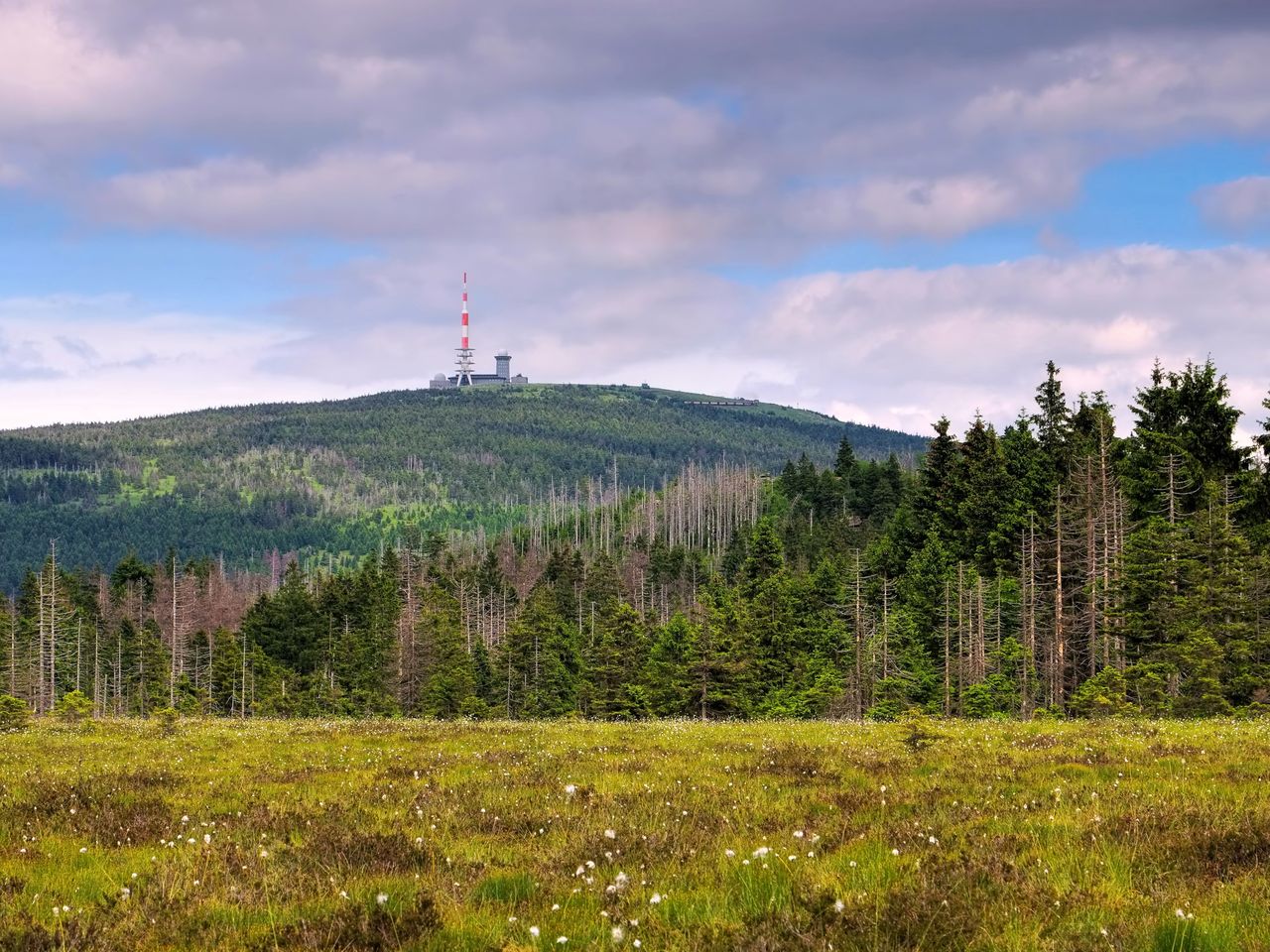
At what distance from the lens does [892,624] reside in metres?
77.8

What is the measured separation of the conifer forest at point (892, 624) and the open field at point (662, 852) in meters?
17.3

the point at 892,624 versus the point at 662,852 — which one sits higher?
the point at 662,852

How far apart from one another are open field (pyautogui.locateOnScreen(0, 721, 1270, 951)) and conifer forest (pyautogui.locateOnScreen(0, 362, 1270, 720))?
17.3 m

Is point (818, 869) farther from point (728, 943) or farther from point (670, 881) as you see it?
point (728, 943)

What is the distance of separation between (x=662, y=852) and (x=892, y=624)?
237 ft

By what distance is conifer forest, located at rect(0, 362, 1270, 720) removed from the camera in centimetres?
4419

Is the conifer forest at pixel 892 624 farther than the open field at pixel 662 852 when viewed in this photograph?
Yes

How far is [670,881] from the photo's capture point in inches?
316

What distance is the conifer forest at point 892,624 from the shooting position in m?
44.2

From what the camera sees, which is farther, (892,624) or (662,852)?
(892,624)

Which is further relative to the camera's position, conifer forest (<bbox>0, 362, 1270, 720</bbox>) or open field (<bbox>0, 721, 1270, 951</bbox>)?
conifer forest (<bbox>0, 362, 1270, 720</bbox>)

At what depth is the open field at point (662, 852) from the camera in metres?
6.61

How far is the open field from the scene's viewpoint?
6605 millimetres

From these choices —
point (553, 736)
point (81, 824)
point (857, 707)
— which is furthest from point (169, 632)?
point (81, 824)
